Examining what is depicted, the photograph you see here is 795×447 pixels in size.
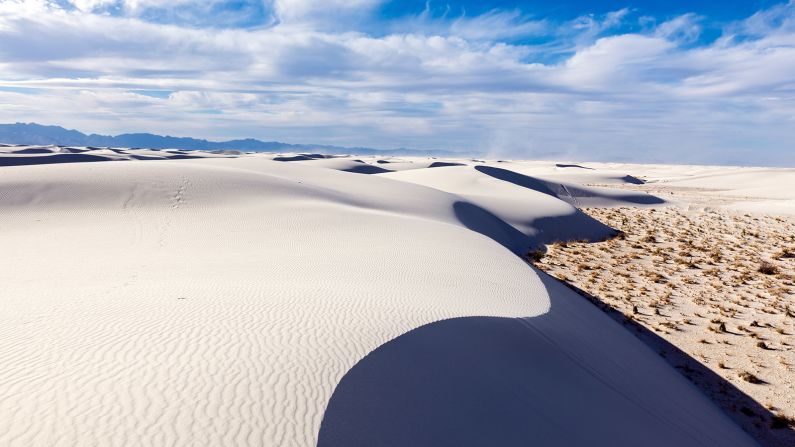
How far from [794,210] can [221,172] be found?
29911 mm

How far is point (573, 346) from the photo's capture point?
6.57 m

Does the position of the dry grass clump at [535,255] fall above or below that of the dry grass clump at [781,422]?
below

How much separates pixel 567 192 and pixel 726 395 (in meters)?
33.9

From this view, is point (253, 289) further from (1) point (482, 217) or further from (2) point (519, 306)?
(1) point (482, 217)

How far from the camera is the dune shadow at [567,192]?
37.1 m

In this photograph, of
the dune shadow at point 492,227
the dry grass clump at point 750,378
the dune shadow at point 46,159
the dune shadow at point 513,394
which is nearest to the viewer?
the dune shadow at point 513,394

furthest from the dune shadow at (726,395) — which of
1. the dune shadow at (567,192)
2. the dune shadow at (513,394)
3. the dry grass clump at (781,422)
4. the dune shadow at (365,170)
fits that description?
the dune shadow at (365,170)

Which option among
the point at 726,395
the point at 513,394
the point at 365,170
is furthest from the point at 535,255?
the point at 365,170

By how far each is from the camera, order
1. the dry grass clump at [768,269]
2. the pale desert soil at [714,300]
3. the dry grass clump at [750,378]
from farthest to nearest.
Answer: the dry grass clump at [768,269] → the dry grass clump at [750,378] → the pale desert soil at [714,300]

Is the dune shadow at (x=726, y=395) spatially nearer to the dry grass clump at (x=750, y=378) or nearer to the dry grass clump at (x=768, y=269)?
the dry grass clump at (x=750, y=378)

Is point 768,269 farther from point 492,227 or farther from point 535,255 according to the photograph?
point 492,227

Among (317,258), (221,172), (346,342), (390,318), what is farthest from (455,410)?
(221,172)

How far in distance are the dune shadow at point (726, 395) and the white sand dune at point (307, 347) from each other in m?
0.34

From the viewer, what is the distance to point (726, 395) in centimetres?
709
